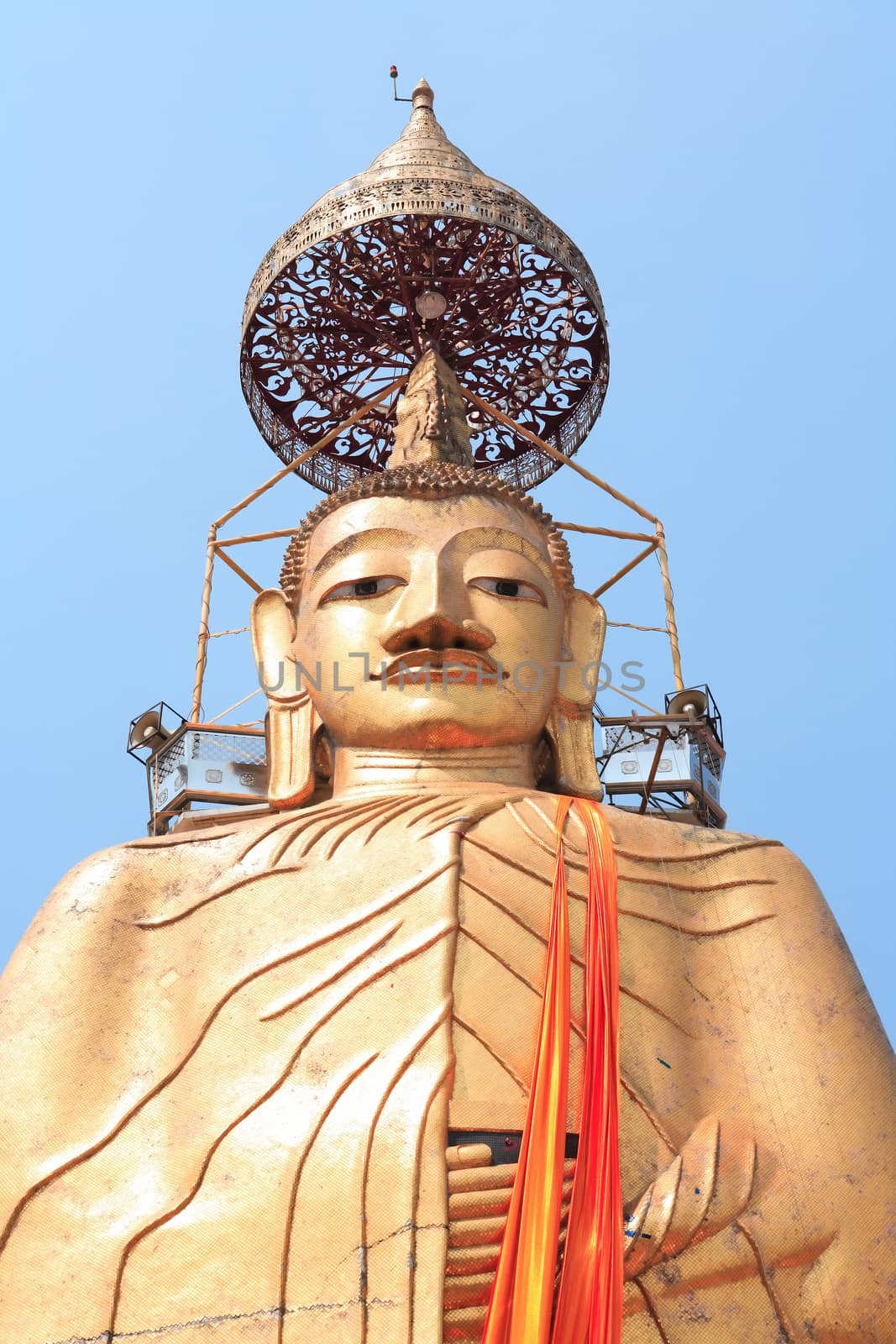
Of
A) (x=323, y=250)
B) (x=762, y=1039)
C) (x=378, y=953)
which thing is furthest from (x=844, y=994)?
(x=323, y=250)

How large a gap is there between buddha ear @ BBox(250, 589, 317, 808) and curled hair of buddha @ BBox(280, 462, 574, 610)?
0.12 metres

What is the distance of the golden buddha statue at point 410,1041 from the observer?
3689 millimetres

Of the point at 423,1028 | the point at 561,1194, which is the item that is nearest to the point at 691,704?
the point at 423,1028

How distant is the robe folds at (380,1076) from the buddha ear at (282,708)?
0.41m

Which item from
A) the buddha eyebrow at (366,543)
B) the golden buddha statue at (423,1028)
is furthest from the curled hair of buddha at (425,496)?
the buddha eyebrow at (366,543)

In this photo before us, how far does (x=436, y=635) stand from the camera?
488 centimetres

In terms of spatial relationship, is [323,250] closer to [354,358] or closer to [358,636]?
[354,358]

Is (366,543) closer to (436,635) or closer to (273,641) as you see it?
(436,635)

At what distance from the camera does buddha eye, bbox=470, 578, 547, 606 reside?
503 centimetres

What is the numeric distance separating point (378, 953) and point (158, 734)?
4.64 meters

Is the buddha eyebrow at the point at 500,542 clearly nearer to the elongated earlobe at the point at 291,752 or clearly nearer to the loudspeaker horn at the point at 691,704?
the elongated earlobe at the point at 291,752

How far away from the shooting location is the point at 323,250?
7703 mm

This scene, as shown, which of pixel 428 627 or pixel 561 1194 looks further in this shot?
pixel 428 627

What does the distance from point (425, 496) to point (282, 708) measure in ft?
2.72
